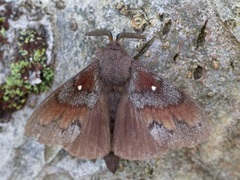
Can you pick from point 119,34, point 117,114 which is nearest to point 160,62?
point 119,34

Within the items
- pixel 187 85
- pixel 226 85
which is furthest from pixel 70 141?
pixel 226 85

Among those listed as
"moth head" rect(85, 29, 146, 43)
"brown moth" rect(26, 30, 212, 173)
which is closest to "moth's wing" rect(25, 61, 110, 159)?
"brown moth" rect(26, 30, 212, 173)

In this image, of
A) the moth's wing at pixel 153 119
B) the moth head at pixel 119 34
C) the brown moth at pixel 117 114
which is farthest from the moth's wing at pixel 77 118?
the moth head at pixel 119 34

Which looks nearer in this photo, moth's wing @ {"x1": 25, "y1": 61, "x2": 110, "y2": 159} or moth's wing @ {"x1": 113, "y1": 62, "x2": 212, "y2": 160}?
moth's wing @ {"x1": 113, "y1": 62, "x2": 212, "y2": 160}

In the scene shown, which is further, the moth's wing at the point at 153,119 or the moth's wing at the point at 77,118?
the moth's wing at the point at 77,118

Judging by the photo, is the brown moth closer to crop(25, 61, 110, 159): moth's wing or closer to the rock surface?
crop(25, 61, 110, 159): moth's wing

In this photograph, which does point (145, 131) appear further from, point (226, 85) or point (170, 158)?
point (226, 85)

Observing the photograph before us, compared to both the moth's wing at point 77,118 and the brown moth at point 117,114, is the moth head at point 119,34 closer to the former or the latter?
the brown moth at point 117,114
